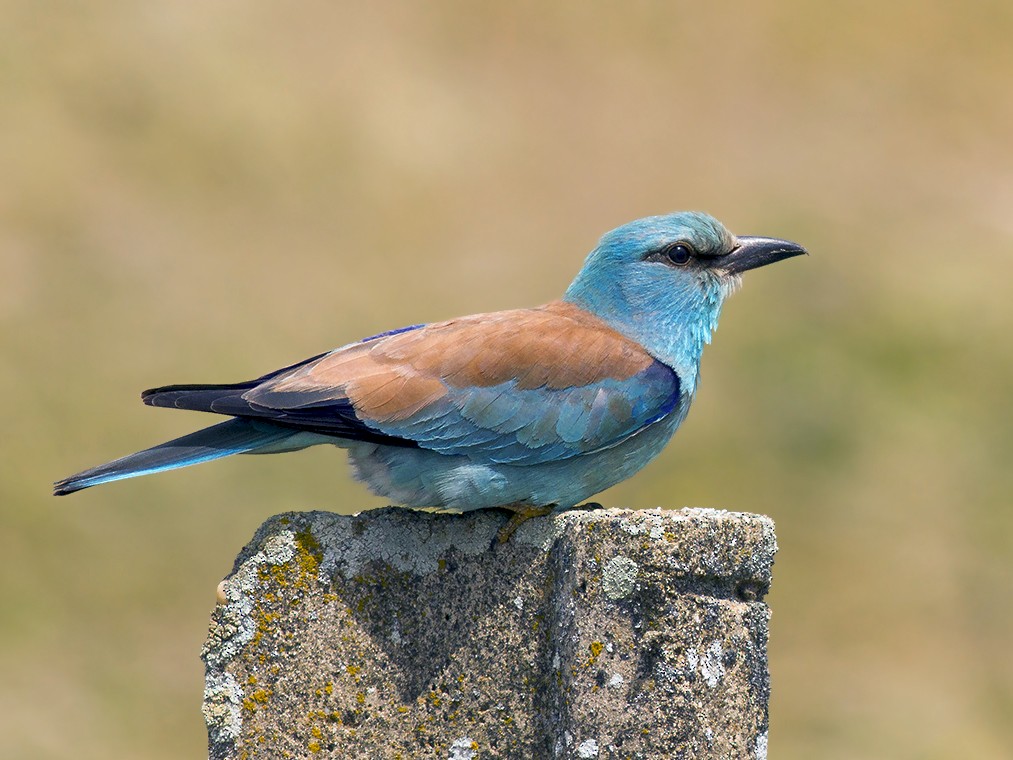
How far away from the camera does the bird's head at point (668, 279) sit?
253 inches

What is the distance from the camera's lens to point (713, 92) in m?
20.0

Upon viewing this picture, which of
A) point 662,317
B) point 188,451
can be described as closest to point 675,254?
point 662,317

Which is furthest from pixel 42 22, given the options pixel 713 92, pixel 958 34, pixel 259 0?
pixel 958 34

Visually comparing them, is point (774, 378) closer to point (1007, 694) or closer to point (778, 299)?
point (778, 299)

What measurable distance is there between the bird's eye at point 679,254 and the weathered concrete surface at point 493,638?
5.84 feet

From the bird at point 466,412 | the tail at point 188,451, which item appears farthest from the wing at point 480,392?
the tail at point 188,451

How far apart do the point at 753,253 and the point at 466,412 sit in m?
1.72

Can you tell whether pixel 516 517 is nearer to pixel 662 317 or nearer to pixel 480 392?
pixel 480 392

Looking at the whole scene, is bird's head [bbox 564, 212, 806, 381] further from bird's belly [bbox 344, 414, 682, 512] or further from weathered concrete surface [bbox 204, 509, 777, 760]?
weathered concrete surface [bbox 204, 509, 777, 760]

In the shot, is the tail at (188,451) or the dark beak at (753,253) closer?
the tail at (188,451)

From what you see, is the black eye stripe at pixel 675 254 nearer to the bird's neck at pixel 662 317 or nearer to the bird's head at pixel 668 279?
the bird's head at pixel 668 279

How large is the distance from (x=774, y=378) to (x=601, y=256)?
33.3ft

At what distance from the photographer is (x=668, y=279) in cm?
654

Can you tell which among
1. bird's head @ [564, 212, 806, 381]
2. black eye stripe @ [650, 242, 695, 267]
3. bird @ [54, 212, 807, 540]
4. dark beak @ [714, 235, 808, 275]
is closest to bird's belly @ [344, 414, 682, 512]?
bird @ [54, 212, 807, 540]
